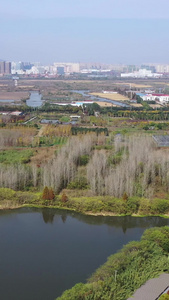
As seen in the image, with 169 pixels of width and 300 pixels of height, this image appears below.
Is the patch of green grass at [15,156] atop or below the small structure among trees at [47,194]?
atop

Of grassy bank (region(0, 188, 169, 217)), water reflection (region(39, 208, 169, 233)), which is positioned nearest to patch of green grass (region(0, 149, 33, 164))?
grassy bank (region(0, 188, 169, 217))

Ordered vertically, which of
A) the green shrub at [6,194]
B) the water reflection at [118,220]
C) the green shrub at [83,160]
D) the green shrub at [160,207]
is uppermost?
the green shrub at [83,160]

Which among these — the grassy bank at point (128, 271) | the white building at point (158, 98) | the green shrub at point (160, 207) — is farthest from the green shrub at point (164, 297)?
the white building at point (158, 98)

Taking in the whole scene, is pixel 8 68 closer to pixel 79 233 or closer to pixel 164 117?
pixel 164 117

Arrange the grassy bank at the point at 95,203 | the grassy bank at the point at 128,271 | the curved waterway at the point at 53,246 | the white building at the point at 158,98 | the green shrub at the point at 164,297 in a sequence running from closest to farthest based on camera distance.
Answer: the green shrub at the point at 164,297 → the grassy bank at the point at 128,271 → the curved waterway at the point at 53,246 → the grassy bank at the point at 95,203 → the white building at the point at 158,98

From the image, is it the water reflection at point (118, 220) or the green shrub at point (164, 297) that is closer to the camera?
the green shrub at point (164, 297)

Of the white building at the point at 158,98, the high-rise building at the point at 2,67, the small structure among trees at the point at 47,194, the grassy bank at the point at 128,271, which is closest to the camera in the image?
the grassy bank at the point at 128,271

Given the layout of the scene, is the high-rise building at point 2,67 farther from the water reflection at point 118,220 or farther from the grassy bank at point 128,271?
the grassy bank at point 128,271

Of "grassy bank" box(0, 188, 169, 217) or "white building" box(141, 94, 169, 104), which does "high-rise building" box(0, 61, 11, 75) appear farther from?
"grassy bank" box(0, 188, 169, 217)
